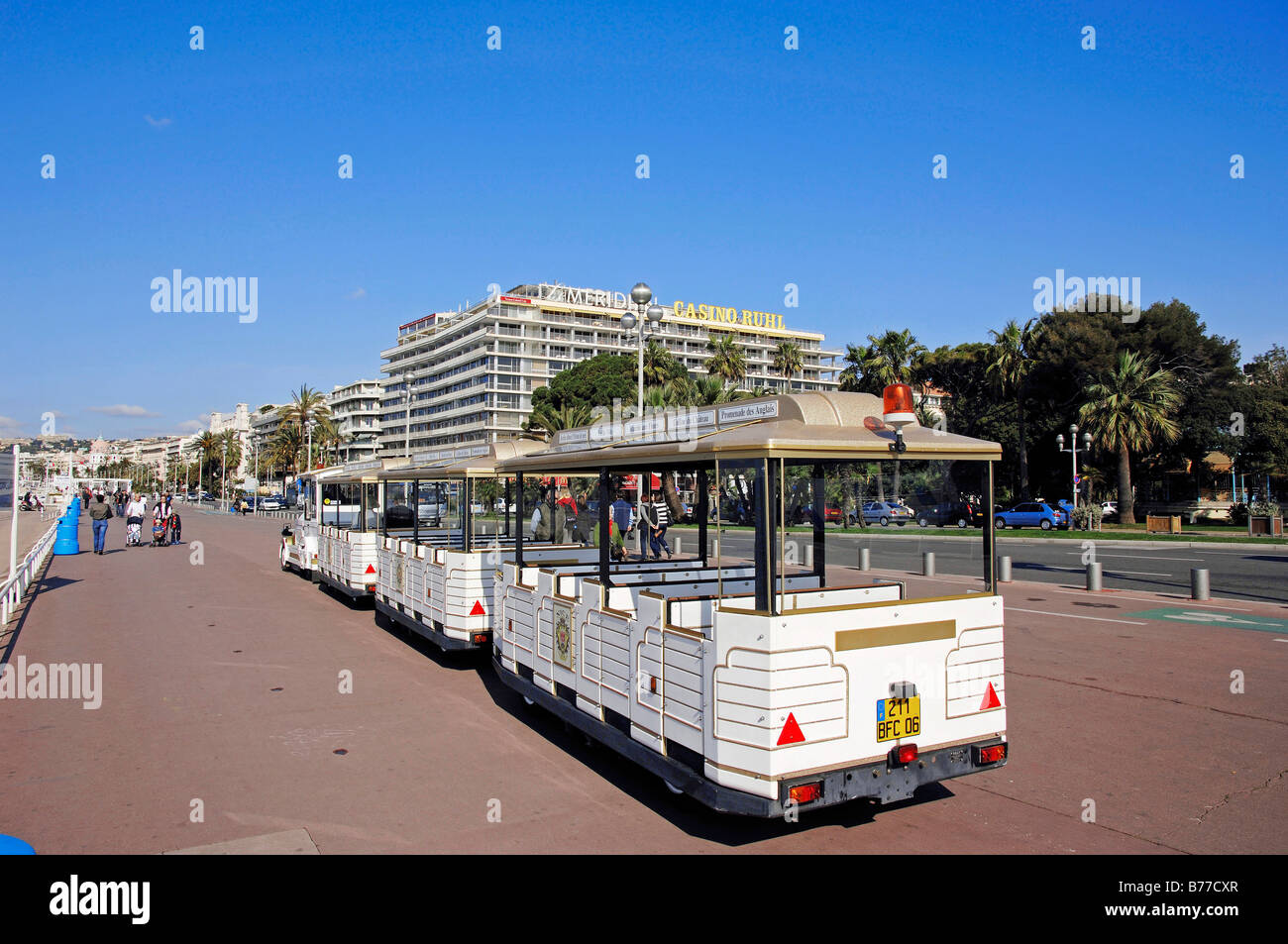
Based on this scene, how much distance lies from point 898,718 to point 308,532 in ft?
54.7

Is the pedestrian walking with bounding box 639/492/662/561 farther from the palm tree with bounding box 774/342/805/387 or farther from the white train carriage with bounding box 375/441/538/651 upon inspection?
the palm tree with bounding box 774/342/805/387

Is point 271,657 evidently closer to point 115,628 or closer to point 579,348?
point 115,628

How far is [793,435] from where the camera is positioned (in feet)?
15.4

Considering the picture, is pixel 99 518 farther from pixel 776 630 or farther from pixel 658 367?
pixel 658 367

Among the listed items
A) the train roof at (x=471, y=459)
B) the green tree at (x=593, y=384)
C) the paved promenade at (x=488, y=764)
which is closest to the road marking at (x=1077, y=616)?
the paved promenade at (x=488, y=764)

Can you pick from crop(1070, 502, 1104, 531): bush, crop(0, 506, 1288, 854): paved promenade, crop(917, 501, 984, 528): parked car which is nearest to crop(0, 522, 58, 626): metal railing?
crop(0, 506, 1288, 854): paved promenade

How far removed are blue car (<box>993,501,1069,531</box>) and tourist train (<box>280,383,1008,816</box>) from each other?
39010mm

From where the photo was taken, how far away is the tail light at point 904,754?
465 centimetres

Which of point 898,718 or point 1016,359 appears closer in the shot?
point 898,718

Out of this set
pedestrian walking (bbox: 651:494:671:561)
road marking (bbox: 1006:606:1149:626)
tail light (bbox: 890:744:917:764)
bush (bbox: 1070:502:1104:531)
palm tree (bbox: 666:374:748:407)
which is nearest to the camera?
tail light (bbox: 890:744:917:764)

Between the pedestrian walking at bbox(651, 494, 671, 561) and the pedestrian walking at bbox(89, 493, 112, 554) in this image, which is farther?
the pedestrian walking at bbox(89, 493, 112, 554)

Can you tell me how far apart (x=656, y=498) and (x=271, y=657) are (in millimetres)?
5696

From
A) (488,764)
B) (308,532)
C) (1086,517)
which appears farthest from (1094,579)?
(1086,517)

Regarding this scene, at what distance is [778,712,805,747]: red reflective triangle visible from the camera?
4.30 metres
